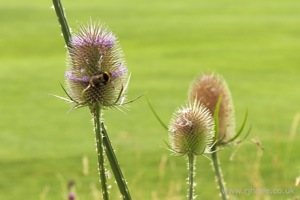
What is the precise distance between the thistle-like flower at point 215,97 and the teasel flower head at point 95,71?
0.91 meters

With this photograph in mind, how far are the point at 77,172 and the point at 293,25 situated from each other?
8017 millimetres

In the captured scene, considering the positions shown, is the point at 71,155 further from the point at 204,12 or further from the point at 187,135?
the point at 204,12

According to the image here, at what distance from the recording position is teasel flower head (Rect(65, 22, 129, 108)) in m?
1.45

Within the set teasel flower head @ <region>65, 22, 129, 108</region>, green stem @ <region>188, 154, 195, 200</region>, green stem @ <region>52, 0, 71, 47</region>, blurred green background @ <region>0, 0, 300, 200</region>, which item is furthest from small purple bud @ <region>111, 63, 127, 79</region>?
blurred green background @ <region>0, 0, 300, 200</region>

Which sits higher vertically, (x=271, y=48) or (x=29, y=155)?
(x=271, y=48)

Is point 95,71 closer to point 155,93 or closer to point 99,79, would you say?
point 99,79

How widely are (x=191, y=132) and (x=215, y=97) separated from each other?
901 mm

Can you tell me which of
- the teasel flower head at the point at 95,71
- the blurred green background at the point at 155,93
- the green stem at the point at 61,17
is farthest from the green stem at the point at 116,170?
the blurred green background at the point at 155,93

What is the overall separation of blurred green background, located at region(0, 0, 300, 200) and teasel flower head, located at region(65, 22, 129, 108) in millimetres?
632

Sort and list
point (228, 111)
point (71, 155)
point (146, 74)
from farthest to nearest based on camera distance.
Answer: point (146, 74) → point (71, 155) → point (228, 111)

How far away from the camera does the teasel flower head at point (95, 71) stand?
57.1 inches

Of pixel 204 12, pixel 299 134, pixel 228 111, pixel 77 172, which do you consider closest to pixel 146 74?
pixel 299 134

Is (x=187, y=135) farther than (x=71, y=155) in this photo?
No

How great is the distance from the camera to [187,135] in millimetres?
1623
